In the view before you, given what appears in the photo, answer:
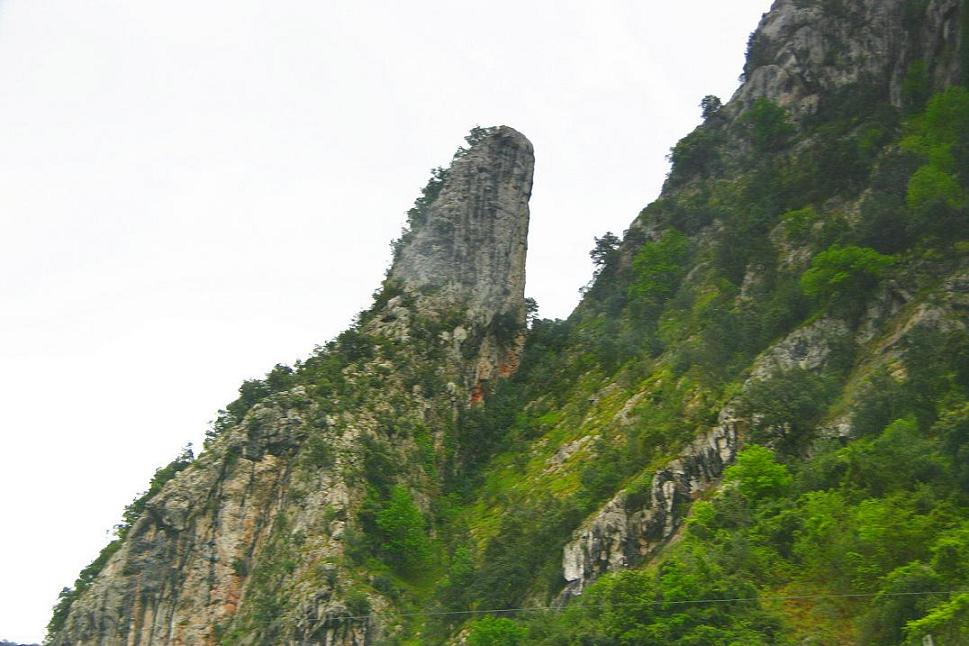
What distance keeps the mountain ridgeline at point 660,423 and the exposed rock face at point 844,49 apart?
0.83ft

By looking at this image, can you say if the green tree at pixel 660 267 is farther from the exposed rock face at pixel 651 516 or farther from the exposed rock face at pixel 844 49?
the exposed rock face at pixel 651 516

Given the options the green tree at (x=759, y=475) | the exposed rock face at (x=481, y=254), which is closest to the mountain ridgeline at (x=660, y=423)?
the green tree at (x=759, y=475)

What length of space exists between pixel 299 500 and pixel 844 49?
54111mm

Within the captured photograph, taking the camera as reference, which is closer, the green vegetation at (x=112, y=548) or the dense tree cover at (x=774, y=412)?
the dense tree cover at (x=774, y=412)

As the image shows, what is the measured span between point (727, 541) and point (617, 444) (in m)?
16.4

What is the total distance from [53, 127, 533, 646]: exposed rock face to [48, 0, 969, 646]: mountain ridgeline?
7.6 inches

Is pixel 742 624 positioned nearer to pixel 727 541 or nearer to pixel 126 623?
pixel 727 541

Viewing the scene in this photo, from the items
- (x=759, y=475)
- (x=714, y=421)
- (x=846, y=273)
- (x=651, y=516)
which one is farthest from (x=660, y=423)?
(x=846, y=273)

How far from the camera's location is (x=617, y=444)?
5112 cm

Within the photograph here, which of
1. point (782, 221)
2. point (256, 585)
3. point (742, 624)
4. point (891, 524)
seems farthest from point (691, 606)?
point (782, 221)

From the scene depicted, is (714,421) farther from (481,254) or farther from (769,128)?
(769,128)

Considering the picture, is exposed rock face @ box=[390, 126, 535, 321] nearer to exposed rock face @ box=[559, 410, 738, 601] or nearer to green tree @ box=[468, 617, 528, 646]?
exposed rock face @ box=[559, 410, 738, 601]

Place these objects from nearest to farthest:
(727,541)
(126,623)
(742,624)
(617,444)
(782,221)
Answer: (742,624)
(727,541)
(617,444)
(126,623)
(782,221)

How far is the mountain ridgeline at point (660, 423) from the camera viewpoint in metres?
33.1
